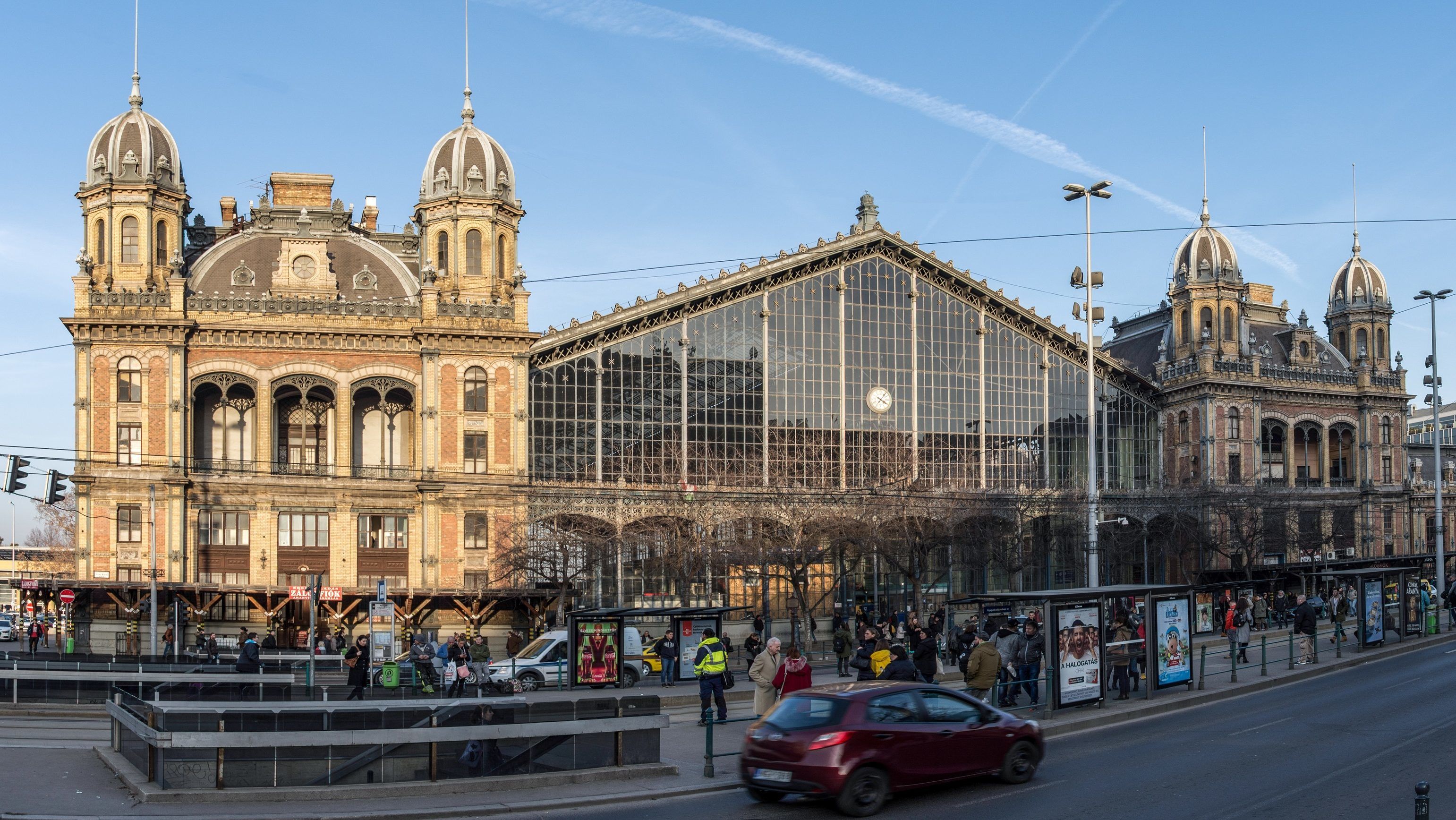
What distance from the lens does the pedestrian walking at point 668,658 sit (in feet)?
116

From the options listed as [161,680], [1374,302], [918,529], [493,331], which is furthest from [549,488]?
[1374,302]

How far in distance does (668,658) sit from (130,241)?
36.1m

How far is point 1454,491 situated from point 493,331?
70638 millimetres

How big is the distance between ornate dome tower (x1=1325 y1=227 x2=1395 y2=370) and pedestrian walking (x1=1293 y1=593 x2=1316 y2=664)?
52684 mm

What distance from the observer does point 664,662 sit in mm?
35438

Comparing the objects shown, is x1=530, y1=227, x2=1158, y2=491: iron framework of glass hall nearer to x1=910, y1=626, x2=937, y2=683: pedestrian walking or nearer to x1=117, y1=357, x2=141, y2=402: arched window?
x1=117, y1=357, x2=141, y2=402: arched window

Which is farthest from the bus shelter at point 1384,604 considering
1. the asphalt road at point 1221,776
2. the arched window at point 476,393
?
the arched window at point 476,393

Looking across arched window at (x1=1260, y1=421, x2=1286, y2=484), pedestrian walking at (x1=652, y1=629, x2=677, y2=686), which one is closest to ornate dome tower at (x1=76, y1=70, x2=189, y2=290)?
pedestrian walking at (x1=652, y1=629, x2=677, y2=686)

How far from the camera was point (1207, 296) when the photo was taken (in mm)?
76375

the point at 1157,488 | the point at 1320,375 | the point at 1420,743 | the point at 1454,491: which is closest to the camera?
the point at 1420,743

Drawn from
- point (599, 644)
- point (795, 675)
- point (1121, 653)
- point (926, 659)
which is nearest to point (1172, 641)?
point (1121, 653)

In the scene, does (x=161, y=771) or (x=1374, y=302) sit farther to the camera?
(x=1374, y=302)

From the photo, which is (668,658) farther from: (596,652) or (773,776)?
(773,776)

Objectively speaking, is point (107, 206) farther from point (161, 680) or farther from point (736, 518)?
Answer: point (161, 680)
